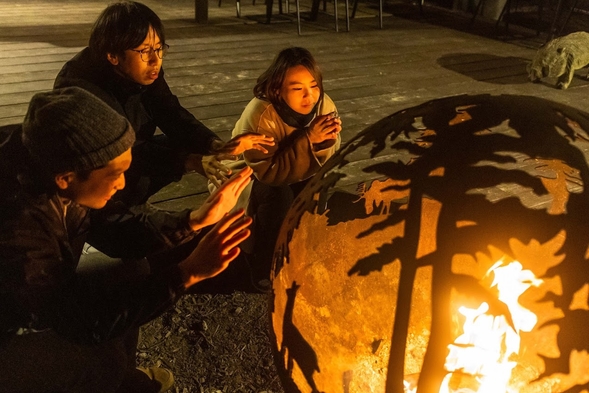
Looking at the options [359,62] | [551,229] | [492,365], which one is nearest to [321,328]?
[492,365]

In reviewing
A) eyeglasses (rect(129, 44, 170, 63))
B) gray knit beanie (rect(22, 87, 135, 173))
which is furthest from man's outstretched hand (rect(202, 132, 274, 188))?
gray knit beanie (rect(22, 87, 135, 173))

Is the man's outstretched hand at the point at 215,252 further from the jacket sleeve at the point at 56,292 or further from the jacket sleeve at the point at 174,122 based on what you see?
the jacket sleeve at the point at 174,122

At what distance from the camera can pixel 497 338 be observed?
1.53 m

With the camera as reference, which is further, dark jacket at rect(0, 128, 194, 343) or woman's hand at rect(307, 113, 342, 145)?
woman's hand at rect(307, 113, 342, 145)

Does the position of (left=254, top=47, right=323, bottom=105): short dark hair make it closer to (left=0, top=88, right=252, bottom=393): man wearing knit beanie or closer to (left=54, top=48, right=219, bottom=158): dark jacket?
(left=54, top=48, right=219, bottom=158): dark jacket

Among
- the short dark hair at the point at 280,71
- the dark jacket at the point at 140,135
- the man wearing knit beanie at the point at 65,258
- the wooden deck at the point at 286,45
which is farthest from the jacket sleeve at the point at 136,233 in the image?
the wooden deck at the point at 286,45

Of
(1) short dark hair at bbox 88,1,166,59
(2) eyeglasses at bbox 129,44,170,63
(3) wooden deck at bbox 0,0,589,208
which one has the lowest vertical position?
(3) wooden deck at bbox 0,0,589,208

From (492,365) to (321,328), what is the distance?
0.48 metres

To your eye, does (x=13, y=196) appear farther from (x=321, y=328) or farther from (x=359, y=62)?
(x=359, y=62)

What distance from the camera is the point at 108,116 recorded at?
1.44 m

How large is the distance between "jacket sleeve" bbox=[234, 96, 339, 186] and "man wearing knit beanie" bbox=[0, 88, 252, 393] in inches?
33.8

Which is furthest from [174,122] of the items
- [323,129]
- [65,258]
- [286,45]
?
[286,45]

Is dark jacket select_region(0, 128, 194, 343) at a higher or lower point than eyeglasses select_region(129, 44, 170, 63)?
lower

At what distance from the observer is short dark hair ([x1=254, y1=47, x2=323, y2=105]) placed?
7.81ft
